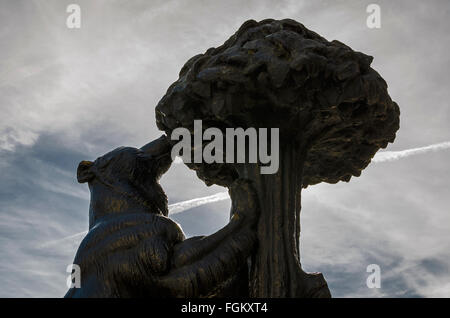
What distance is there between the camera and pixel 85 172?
189 inches

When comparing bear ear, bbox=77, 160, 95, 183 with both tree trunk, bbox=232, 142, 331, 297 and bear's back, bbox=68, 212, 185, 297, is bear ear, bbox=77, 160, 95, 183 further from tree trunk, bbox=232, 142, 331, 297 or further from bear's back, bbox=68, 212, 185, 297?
tree trunk, bbox=232, 142, 331, 297

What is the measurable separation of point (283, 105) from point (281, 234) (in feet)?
3.41

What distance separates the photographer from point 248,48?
4.31 m

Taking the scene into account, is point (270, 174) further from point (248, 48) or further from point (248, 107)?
point (248, 48)

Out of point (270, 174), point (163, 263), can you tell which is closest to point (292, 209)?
point (270, 174)

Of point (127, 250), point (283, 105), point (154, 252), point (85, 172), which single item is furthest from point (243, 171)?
point (85, 172)

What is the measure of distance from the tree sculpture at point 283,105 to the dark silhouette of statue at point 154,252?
0.18 m

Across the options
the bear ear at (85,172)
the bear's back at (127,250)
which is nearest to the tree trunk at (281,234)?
the bear's back at (127,250)

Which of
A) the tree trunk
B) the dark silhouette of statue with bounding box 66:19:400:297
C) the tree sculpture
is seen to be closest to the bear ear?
the dark silhouette of statue with bounding box 66:19:400:297

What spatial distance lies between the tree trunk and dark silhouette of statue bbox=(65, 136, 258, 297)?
104 millimetres

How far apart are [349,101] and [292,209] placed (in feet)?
3.23

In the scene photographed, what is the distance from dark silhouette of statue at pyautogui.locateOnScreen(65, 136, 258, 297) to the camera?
3984mm
